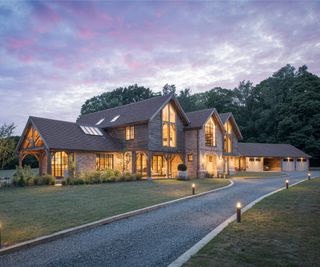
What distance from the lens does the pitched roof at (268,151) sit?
46669 mm

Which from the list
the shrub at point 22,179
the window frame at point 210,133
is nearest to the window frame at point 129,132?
the window frame at point 210,133

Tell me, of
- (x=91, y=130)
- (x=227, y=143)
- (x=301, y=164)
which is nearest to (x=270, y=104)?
(x=301, y=164)

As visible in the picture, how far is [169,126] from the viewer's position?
2762cm

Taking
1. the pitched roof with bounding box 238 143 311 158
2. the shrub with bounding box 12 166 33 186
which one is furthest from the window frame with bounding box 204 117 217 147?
the shrub with bounding box 12 166 33 186

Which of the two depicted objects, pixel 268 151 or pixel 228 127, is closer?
pixel 228 127

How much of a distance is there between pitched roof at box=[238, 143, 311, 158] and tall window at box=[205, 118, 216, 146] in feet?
54.1

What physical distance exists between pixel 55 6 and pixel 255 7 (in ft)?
37.7

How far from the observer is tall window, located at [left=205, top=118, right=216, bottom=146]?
30066 millimetres

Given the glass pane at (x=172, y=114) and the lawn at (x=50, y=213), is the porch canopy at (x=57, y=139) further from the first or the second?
the lawn at (x=50, y=213)

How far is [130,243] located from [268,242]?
3.19 meters

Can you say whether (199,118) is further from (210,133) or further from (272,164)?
(272,164)

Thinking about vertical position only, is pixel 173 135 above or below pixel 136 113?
below

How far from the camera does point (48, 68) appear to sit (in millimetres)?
24141

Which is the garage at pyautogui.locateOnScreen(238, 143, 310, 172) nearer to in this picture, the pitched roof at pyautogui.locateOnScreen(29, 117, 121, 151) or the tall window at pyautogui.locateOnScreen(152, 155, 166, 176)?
the tall window at pyautogui.locateOnScreen(152, 155, 166, 176)
